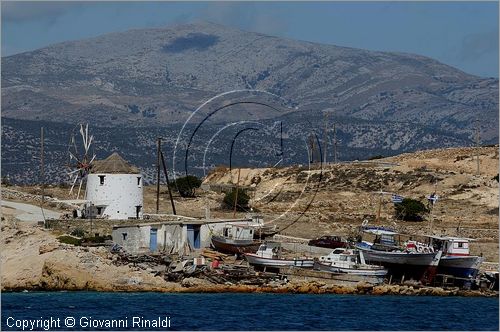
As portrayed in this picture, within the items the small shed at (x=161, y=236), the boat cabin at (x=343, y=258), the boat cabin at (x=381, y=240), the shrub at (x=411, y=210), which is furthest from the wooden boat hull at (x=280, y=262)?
the shrub at (x=411, y=210)

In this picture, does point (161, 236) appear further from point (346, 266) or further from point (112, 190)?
point (346, 266)

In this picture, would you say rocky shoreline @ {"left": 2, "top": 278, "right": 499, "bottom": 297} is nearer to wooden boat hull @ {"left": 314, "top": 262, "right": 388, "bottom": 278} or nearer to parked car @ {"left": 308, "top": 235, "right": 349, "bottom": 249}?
wooden boat hull @ {"left": 314, "top": 262, "right": 388, "bottom": 278}

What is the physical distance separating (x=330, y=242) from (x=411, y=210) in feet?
56.9

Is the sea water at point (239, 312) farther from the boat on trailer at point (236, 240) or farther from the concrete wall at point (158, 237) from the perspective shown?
the concrete wall at point (158, 237)

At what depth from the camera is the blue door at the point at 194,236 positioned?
85250mm

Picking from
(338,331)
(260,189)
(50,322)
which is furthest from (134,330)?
(260,189)

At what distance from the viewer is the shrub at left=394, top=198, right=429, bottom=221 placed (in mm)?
104625

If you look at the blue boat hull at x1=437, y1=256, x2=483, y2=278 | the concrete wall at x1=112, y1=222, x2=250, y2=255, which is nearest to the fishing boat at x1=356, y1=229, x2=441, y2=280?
the blue boat hull at x1=437, y1=256, x2=483, y2=278

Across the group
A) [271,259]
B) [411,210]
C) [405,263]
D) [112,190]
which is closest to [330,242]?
[405,263]

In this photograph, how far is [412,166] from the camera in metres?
126

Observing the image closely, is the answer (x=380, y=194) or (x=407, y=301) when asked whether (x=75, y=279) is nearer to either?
(x=407, y=301)

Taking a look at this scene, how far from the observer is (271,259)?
260 ft

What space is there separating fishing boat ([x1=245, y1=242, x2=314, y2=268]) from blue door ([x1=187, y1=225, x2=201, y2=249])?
4.95 m

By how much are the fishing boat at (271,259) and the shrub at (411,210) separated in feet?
80.4
